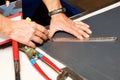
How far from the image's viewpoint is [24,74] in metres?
0.87

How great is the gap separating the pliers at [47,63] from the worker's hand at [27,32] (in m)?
0.03

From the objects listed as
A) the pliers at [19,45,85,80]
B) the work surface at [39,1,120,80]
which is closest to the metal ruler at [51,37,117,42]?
the work surface at [39,1,120,80]

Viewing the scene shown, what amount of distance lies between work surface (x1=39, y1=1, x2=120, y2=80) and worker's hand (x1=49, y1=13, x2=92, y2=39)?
2cm

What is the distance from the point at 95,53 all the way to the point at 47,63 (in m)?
0.16

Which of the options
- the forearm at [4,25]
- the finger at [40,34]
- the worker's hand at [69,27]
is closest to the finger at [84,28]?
the worker's hand at [69,27]

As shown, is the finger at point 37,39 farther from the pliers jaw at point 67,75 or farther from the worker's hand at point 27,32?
the pliers jaw at point 67,75

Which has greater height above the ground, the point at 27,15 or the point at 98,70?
the point at 27,15

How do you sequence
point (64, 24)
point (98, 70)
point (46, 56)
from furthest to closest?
point (64, 24)
point (46, 56)
point (98, 70)

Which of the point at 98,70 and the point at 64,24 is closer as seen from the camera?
the point at 98,70

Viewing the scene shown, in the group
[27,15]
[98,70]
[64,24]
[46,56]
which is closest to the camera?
[98,70]

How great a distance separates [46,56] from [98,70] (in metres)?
0.20

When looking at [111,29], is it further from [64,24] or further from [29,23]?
[29,23]

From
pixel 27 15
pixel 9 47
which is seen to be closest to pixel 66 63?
pixel 9 47

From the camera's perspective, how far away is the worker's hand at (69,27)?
1.02m
